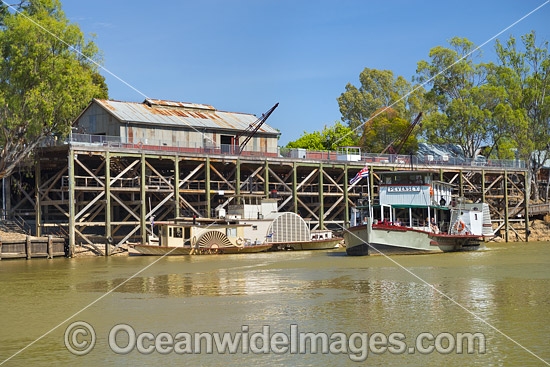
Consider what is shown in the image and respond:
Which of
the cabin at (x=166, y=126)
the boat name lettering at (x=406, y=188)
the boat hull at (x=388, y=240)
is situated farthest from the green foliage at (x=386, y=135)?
the boat hull at (x=388, y=240)

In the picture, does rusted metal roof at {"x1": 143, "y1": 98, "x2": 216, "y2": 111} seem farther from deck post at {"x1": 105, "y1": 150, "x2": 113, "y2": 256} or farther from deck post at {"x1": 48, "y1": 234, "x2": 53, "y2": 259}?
deck post at {"x1": 48, "y1": 234, "x2": 53, "y2": 259}

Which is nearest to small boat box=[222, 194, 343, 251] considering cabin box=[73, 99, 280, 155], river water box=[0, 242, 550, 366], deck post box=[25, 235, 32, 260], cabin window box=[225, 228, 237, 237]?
cabin window box=[225, 228, 237, 237]

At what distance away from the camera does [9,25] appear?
192ft

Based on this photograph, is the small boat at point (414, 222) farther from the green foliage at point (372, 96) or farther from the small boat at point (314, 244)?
the green foliage at point (372, 96)

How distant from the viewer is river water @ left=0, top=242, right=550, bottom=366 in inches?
757

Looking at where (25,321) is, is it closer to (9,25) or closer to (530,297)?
(530,297)

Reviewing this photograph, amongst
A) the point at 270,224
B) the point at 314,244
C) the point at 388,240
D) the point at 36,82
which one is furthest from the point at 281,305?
the point at 36,82

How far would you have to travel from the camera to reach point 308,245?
62.7 metres

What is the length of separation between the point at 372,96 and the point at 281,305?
117 meters

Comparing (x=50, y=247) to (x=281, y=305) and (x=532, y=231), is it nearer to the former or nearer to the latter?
(x=281, y=305)

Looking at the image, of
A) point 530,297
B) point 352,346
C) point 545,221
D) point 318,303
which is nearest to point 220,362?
point 352,346

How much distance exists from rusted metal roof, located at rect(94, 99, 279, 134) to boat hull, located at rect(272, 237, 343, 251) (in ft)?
60.1

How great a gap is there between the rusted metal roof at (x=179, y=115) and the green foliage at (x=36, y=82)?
329 inches

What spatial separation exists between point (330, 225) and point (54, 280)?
47848 millimetres
